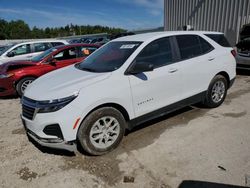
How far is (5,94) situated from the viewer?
20.8 ft

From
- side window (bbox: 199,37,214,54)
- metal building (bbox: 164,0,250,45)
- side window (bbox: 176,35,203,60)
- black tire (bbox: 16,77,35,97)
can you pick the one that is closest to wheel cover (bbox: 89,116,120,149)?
side window (bbox: 176,35,203,60)

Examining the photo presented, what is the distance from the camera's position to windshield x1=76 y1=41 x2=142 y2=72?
3589mm

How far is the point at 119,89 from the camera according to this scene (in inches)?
129

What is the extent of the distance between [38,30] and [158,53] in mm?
88039

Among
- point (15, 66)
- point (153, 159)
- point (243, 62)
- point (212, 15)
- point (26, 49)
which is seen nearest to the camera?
point (153, 159)

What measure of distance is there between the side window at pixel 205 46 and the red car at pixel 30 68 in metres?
3.95

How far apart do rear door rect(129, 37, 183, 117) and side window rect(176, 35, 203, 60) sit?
234 mm

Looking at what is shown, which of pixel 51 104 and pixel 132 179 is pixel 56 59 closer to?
pixel 51 104

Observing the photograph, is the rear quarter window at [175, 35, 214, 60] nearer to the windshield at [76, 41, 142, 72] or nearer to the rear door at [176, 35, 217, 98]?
the rear door at [176, 35, 217, 98]

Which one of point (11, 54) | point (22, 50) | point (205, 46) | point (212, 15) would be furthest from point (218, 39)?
Answer: point (212, 15)

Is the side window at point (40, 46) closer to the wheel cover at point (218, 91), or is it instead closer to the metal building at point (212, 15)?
the wheel cover at point (218, 91)

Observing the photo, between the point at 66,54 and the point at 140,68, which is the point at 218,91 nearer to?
the point at 140,68

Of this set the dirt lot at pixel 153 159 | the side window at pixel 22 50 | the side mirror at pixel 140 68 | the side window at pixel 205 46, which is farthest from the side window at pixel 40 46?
the side mirror at pixel 140 68

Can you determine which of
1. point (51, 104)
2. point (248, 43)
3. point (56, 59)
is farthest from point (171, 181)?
point (248, 43)
